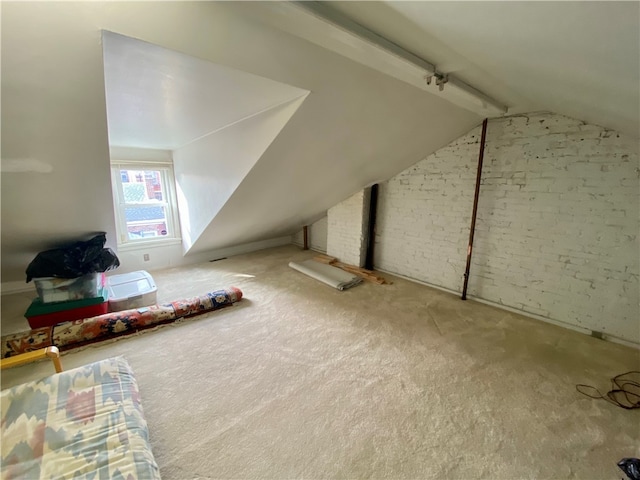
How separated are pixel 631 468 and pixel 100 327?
3.66 m

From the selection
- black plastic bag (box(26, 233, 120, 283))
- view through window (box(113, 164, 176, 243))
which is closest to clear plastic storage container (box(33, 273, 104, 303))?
black plastic bag (box(26, 233, 120, 283))

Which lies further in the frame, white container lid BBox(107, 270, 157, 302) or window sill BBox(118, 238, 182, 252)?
window sill BBox(118, 238, 182, 252)

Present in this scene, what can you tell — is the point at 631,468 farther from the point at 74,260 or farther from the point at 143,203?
the point at 143,203

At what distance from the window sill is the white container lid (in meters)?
0.76

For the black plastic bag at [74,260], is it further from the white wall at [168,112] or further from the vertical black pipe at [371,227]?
the vertical black pipe at [371,227]

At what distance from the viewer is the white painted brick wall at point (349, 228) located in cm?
421

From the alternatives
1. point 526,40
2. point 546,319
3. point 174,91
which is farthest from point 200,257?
point 546,319

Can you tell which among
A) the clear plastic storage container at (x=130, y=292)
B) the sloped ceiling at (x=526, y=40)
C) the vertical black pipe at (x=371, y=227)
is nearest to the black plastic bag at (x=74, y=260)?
the clear plastic storage container at (x=130, y=292)

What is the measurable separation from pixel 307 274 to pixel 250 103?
259 centimetres

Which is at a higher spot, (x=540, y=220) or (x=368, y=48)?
(x=368, y=48)

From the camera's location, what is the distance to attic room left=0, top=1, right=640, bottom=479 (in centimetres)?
121

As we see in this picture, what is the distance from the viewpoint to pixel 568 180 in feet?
8.64

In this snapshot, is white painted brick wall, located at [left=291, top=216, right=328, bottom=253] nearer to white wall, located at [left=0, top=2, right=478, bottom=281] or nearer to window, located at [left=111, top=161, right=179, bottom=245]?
white wall, located at [left=0, top=2, right=478, bottom=281]

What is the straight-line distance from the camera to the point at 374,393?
188 cm
